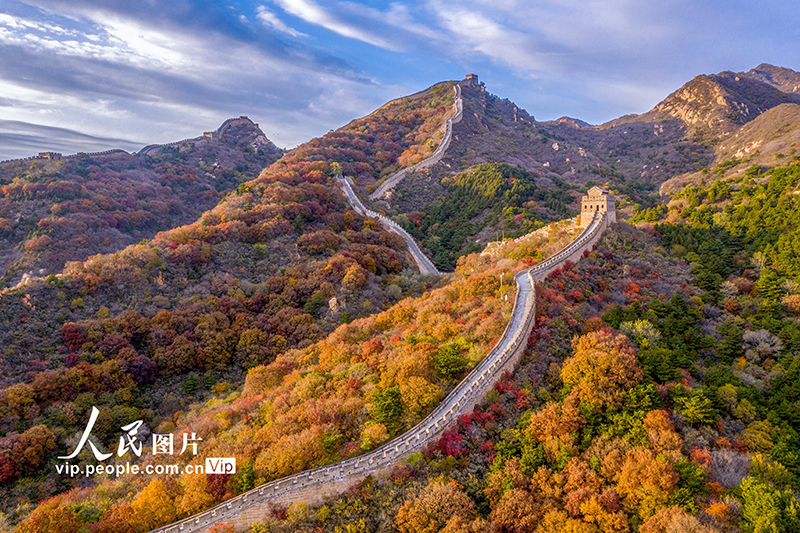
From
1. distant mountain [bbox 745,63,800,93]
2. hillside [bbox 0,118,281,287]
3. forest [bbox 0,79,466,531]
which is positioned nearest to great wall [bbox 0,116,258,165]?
hillside [bbox 0,118,281,287]

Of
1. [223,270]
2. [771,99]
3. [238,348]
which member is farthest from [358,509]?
[771,99]

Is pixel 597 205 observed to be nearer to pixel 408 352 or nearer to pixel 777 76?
pixel 408 352

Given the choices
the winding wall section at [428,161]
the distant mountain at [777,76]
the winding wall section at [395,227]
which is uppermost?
the distant mountain at [777,76]

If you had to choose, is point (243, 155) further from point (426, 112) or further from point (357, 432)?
point (357, 432)

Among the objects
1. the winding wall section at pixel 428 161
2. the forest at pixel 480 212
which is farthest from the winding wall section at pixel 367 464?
the winding wall section at pixel 428 161

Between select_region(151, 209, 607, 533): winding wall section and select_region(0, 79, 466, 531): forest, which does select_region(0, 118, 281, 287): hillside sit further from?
select_region(151, 209, 607, 533): winding wall section

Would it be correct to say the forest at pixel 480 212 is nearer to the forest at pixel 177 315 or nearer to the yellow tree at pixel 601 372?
the forest at pixel 177 315
